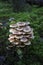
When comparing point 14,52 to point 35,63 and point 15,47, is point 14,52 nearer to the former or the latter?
point 15,47

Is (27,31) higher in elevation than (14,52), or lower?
higher

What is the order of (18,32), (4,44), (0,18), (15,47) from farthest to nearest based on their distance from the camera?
(0,18)
(4,44)
(15,47)
(18,32)

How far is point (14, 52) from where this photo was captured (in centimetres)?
379

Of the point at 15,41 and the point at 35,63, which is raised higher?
the point at 15,41

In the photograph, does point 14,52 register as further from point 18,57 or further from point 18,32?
point 18,32

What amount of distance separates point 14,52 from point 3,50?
242 mm

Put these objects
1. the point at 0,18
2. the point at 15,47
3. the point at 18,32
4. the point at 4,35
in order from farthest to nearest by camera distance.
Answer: the point at 0,18
the point at 4,35
the point at 15,47
the point at 18,32

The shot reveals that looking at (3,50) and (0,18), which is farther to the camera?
(0,18)

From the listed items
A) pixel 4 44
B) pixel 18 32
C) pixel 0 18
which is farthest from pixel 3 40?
pixel 0 18

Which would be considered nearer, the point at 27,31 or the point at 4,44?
the point at 27,31

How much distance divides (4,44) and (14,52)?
0.34 meters

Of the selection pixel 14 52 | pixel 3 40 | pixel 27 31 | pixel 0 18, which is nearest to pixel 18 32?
pixel 27 31

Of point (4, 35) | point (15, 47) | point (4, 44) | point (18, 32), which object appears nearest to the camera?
point (18, 32)

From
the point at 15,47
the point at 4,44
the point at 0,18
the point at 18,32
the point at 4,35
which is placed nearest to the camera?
the point at 18,32
